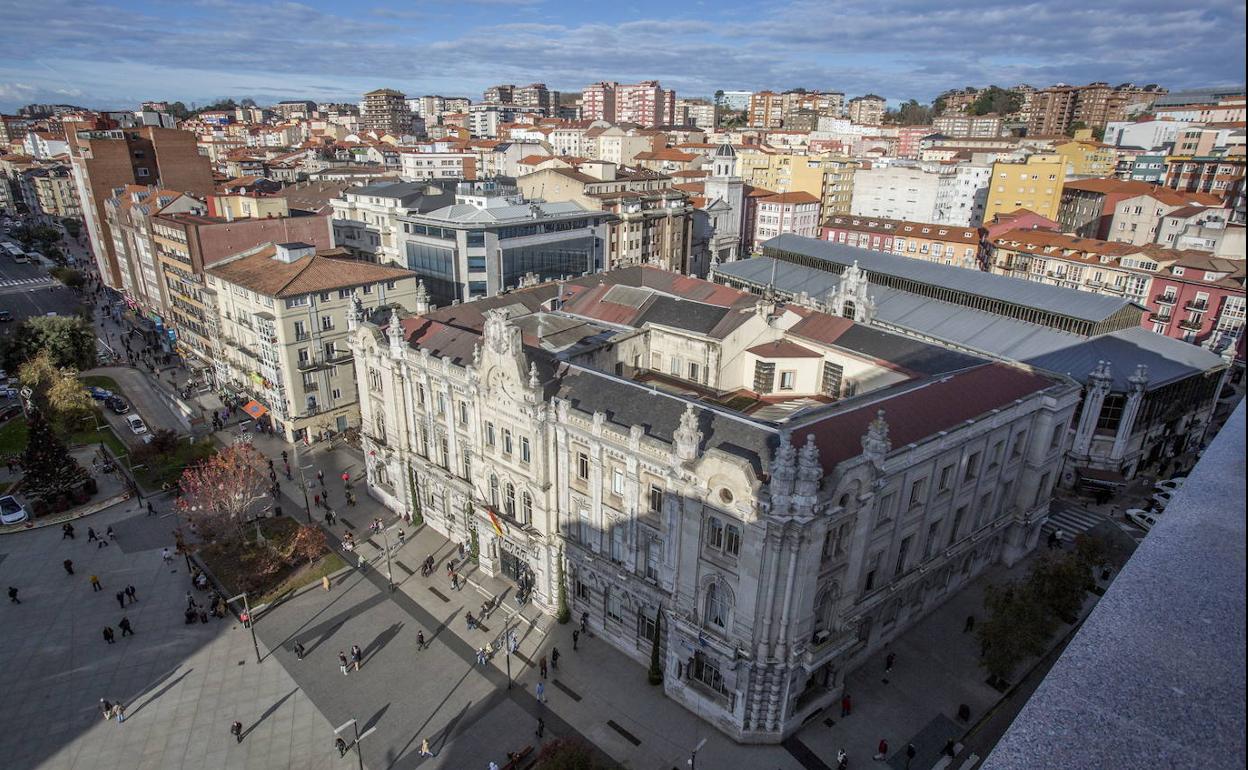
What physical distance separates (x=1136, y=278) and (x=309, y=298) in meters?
101

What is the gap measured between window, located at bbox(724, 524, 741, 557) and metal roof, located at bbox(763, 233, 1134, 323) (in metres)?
57.3

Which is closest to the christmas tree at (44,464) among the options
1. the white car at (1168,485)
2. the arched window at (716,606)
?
the arched window at (716,606)

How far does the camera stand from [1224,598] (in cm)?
754

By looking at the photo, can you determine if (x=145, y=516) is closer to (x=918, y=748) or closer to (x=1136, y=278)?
(x=918, y=748)

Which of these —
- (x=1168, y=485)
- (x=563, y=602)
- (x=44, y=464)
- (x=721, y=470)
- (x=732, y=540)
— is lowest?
(x=563, y=602)

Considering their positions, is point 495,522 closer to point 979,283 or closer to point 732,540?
point 732,540

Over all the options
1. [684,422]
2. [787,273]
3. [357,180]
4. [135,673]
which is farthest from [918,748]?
[357,180]

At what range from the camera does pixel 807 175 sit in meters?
170

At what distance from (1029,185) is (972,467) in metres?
116

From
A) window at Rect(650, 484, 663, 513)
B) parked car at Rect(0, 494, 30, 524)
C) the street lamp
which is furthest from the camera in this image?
parked car at Rect(0, 494, 30, 524)

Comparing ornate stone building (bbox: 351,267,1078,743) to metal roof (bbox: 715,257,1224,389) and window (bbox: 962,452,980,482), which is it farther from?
metal roof (bbox: 715,257,1224,389)

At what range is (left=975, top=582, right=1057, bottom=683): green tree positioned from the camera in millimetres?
41281

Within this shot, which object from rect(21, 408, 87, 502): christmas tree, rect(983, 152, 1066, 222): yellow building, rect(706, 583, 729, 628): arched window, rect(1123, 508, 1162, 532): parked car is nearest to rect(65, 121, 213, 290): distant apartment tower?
rect(21, 408, 87, 502): christmas tree

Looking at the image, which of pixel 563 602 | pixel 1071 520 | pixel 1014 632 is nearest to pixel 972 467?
pixel 1014 632
